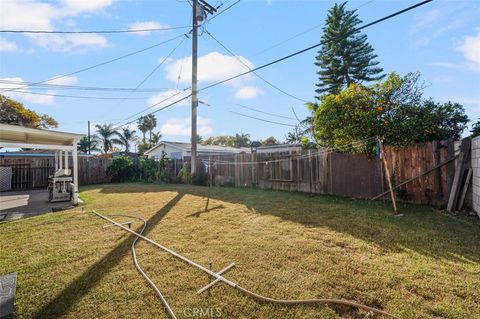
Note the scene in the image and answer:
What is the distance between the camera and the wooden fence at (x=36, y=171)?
11.6 meters

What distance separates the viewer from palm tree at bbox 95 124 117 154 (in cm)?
3512

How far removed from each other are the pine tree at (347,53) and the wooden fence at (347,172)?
13363 millimetres

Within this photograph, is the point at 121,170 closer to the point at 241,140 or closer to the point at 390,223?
the point at 390,223

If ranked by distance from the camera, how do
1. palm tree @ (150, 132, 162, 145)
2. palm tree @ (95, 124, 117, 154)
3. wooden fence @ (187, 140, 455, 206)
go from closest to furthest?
wooden fence @ (187, 140, 455, 206)
palm tree @ (95, 124, 117, 154)
palm tree @ (150, 132, 162, 145)

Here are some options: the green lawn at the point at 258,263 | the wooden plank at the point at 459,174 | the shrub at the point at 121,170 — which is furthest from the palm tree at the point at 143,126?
the wooden plank at the point at 459,174

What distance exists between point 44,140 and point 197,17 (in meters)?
8.96

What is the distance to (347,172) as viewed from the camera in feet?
23.8

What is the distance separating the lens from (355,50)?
1900 centimetres

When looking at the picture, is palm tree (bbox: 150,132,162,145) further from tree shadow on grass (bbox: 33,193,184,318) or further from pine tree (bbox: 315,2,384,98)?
tree shadow on grass (bbox: 33,193,184,318)

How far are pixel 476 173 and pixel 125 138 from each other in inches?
1587

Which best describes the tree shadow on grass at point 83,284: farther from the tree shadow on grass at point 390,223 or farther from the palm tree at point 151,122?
the palm tree at point 151,122

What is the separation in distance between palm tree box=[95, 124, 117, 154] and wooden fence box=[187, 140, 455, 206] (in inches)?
1229

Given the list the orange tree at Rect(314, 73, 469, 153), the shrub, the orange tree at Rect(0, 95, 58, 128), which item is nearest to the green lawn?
the orange tree at Rect(314, 73, 469, 153)

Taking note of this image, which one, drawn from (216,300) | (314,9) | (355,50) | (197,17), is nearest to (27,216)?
(216,300)
